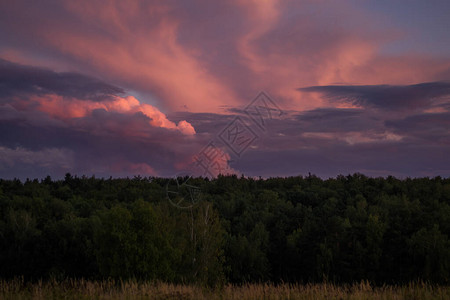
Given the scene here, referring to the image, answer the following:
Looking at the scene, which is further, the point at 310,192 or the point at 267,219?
the point at 310,192

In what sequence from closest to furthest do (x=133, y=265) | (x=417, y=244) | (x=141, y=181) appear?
(x=133, y=265)
(x=417, y=244)
(x=141, y=181)

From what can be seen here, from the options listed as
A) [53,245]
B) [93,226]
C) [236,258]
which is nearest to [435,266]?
[236,258]

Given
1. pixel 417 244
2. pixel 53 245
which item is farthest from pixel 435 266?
pixel 53 245

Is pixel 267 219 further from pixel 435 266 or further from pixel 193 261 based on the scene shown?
pixel 435 266

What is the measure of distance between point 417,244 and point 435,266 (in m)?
3.81

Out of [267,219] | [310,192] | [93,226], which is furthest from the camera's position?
[310,192]

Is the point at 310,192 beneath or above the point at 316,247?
above

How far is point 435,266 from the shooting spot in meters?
59.4

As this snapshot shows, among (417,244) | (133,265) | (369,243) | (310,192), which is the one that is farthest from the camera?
(310,192)

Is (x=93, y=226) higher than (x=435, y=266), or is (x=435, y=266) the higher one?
(x=93, y=226)

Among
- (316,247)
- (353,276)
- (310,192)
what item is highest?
(310,192)

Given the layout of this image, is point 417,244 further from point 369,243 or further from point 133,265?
point 133,265

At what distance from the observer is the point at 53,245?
221 ft

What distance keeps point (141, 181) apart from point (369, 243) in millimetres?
96670
